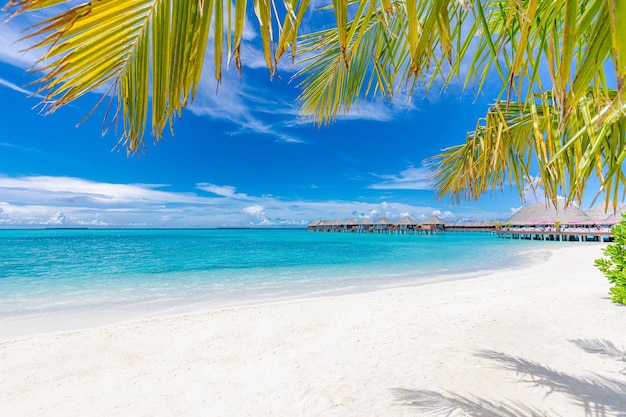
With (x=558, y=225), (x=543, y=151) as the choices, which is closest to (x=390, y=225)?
(x=558, y=225)

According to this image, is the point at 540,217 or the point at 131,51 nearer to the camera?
the point at 131,51

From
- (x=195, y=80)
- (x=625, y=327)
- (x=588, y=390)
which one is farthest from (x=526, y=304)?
(x=195, y=80)

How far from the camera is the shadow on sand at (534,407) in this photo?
2148 mm

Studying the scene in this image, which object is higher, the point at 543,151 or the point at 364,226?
the point at 543,151

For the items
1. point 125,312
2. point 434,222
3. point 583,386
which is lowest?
point 125,312

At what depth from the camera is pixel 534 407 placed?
7.18 feet

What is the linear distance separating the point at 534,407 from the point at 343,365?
1.52 meters

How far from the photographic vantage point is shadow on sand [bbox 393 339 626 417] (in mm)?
2148

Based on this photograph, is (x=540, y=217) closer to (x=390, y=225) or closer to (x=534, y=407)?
(x=390, y=225)

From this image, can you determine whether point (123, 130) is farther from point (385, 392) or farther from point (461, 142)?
point (385, 392)

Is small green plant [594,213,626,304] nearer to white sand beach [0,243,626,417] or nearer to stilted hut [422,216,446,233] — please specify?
white sand beach [0,243,626,417]

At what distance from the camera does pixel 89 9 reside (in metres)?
0.58

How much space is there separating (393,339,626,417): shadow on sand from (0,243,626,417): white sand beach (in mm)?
11

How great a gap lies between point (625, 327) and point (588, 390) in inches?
77.5
